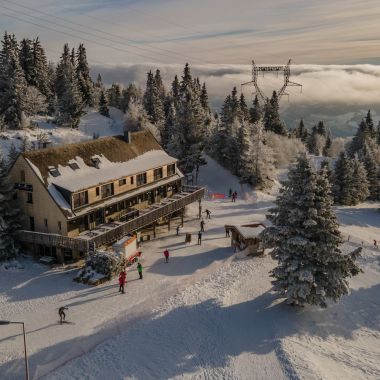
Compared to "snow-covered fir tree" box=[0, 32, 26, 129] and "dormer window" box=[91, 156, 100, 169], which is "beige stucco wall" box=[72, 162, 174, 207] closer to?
"dormer window" box=[91, 156, 100, 169]

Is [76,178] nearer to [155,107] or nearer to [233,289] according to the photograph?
[233,289]

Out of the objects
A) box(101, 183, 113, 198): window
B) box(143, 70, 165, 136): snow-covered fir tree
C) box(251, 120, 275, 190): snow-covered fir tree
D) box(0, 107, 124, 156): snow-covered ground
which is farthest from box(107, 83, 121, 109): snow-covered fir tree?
box(101, 183, 113, 198): window

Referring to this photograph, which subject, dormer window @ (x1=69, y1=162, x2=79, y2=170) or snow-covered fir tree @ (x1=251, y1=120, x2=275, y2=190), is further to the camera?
snow-covered fir tree @ (x1=251, y1=120, x2=275, y2=190)

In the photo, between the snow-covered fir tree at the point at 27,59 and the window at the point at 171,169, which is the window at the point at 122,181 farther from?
the snow-covered fir tree at the point at 27,59

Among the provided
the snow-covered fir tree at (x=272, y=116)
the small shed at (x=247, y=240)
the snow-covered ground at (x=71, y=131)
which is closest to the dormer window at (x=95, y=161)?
the small shed at (x=247, y=240)

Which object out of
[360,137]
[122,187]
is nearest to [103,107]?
[360,137]

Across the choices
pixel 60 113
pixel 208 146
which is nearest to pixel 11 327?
pixel 208 146
